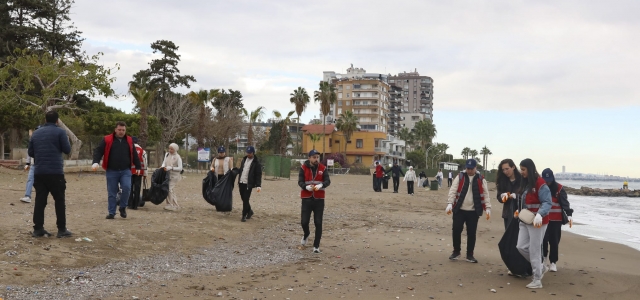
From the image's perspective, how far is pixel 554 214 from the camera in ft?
27.1

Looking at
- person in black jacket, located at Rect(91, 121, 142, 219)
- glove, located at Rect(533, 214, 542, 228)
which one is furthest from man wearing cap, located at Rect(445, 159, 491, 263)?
person in black jacket, located at Rect(91, 121, 142, 219)

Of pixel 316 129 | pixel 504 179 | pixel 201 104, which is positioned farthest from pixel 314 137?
pixel 504 179

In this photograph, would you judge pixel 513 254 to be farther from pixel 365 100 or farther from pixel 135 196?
pixel 365 100

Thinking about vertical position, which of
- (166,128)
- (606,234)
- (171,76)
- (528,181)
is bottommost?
(606,234)

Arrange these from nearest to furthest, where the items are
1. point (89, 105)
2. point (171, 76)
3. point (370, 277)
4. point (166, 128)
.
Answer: point (370, 277) → point (89, 105) → point (166, 128) → point (171, 76)

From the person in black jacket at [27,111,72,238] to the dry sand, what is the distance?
1.22 feet

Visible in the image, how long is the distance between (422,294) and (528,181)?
196cm

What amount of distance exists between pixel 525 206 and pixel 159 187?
8060 mm

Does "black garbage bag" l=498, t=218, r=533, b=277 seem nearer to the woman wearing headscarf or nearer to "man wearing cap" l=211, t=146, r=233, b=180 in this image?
"man wearing cap" l=211, t=146, r=233, b=180

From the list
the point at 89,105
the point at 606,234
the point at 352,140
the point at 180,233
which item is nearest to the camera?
the point at 180,233

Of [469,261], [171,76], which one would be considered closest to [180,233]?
[469,261]

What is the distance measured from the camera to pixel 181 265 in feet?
26.5

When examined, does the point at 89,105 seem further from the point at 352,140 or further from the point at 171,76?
the point at 352,140

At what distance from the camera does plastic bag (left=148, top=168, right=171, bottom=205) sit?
41.2 feet
